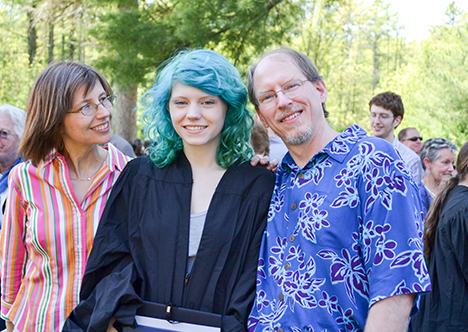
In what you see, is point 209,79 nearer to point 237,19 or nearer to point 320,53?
point 237,19

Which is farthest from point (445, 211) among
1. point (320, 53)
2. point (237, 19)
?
point (320, 53)

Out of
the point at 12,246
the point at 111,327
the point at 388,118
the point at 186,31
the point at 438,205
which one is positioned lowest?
the point at 111,327

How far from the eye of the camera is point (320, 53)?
15.2 meters

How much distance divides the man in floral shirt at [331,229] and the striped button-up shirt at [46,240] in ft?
3.08

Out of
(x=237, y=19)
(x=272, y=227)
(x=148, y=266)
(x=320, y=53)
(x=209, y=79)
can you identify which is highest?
(x=320, y=53)

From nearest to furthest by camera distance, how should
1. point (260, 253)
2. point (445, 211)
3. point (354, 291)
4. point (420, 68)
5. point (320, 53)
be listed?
point (354, 291) < point (260, 253) < point (445, 211) < point (320, 53) < point (420, 68)

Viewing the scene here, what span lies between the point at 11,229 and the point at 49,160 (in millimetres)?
410

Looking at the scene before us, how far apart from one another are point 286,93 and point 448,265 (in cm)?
170

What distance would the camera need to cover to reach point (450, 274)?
2855 millimetres

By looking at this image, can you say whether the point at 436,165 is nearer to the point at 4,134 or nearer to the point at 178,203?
the point at 178,203

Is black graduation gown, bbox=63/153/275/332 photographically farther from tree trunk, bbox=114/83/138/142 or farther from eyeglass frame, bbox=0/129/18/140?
tree trunk, bbox=114/83/138/142

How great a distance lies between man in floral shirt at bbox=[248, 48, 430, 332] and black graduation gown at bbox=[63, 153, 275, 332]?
87 millimetres

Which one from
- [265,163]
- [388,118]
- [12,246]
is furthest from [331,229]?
[388,118]

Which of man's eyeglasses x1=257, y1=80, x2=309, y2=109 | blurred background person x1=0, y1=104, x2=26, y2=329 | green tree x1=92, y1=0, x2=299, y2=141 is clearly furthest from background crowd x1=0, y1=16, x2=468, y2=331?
green tree x1=92, y1=0, x2=299, y2=141
